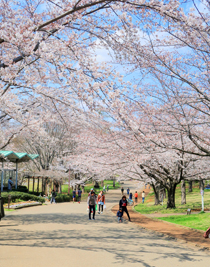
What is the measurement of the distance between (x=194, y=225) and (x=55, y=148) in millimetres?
24636

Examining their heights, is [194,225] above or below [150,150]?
below

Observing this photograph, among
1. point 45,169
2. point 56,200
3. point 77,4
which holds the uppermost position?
point 77,4

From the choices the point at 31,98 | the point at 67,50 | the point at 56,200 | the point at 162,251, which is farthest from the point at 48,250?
the point at 56,200

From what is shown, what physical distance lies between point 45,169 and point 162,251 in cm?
2904

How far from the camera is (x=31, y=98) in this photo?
13.0 metres

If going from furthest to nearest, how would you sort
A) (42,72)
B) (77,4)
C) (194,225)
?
(194,225)
(42,72)
(77,4)

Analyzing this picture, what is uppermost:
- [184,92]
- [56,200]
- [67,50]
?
[67,50]

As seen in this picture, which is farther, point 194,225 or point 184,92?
point 194,225

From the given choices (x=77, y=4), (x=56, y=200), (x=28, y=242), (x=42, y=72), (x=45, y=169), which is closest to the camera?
(x=77, y=4)

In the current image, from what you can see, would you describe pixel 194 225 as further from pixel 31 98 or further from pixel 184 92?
pixel 31 98

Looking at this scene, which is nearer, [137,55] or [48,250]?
[48,250]

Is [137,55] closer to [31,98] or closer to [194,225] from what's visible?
[31,98]

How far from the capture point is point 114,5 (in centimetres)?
665

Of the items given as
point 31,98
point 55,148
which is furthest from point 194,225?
point 55,148
